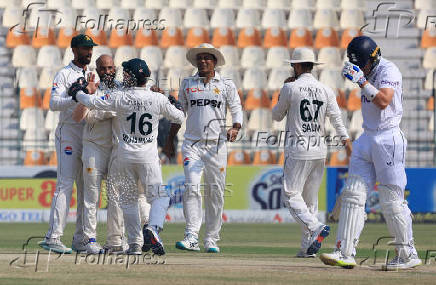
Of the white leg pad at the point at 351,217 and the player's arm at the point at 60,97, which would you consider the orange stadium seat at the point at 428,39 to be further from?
the white leg pad at the point at 351,217

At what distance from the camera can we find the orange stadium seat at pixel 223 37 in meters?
23.0

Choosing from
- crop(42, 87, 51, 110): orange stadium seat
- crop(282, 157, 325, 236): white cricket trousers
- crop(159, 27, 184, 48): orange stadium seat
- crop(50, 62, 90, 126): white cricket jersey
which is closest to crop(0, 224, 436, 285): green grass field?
crop(282, 157, 325, 236): white cricket trousers

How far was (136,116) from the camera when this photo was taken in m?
9.17

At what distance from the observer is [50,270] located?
303 inches

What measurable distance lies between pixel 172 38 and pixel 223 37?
1.25m

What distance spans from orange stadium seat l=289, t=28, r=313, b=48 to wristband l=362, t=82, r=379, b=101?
49.6 ft

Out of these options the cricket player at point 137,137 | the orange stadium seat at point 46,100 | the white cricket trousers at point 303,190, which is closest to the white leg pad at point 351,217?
the white cricket trousers at point 303,190

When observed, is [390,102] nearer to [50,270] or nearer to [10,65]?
[50,270]

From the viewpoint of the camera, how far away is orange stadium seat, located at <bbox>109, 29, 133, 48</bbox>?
23125 millimetres

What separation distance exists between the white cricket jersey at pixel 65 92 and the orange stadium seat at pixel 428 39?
14.8 meters

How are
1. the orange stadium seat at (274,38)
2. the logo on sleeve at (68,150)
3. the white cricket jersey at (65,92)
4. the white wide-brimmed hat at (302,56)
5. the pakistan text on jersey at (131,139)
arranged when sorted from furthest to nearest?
the orange stadium seat at (274,38) → the white wide-brimmed hat at (302,56) → the logo on sleeve at (68,150) → the white cricket jersey at (65,92) → the pakistan text on jersey at (131,139)

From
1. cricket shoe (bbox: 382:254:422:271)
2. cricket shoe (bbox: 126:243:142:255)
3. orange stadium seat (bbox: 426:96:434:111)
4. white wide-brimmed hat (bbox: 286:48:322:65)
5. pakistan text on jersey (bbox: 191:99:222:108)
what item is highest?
orange stadium seat (bbox: 426:96:434:111)

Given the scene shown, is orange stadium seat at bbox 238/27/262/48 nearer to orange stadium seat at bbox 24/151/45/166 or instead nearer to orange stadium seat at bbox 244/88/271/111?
orange stadium seat at bbox 244/88/271/111

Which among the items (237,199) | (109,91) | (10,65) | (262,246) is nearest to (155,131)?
(109,91)
